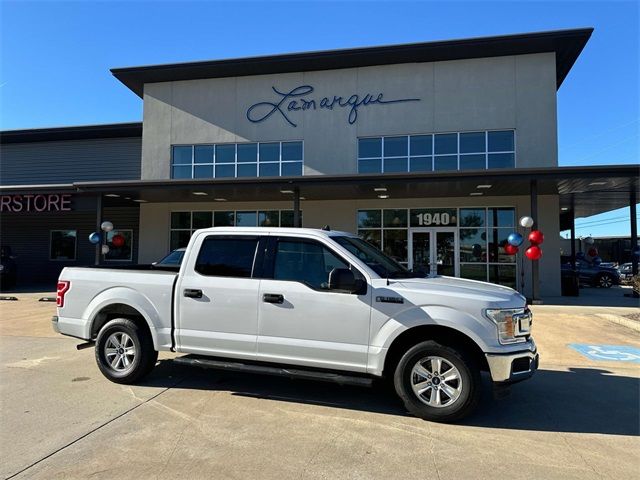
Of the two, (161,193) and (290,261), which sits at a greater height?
(161,193)

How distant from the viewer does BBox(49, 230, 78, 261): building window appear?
2338 cm

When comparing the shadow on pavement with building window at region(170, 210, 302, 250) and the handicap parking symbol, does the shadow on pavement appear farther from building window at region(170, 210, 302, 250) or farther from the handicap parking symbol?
building window at region(170, 210, 302, 250)

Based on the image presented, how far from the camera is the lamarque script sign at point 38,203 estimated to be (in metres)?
17.8

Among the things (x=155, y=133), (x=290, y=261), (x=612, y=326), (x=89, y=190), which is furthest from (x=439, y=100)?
(x=290, y=261)

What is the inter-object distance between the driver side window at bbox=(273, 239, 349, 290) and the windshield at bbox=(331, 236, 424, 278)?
225mm

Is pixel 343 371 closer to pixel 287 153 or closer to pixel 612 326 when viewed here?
pixel 612 326

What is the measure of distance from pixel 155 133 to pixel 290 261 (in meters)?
17.9

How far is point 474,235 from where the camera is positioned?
17453mm

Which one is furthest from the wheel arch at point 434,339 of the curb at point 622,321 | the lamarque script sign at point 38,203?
the lamarque script sign at point 38,203

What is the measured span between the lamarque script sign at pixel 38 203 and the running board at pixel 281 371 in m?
15.2

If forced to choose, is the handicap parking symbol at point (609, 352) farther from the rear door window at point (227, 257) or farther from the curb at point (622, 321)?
the rear door window at point (227, 257)

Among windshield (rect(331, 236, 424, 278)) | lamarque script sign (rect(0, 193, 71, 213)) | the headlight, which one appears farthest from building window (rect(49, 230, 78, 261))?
the headlight

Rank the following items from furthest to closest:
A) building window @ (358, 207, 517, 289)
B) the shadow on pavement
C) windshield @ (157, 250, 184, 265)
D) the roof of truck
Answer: building window @ (358, 207, 517, 289) → windshield @ (157, 250, 184, 265) → the roof of truck → the shadow on pavement

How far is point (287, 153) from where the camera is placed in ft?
63.8
